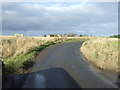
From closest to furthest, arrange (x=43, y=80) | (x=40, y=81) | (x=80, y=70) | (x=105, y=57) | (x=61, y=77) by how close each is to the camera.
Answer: (x=40, y=81) → (x=43, y=80) → (x=61, y=77) → (x=80, y=70) → (x=105, y=57)

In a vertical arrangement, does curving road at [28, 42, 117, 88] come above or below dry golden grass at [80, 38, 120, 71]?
below

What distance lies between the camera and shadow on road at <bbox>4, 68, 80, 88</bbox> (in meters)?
16.2

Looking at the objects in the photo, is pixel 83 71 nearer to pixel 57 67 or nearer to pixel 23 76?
pixel 57 67

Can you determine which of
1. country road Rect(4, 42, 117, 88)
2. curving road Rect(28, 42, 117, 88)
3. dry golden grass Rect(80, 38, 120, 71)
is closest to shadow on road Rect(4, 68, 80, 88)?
country road Rect(4, 42, 117, 88)

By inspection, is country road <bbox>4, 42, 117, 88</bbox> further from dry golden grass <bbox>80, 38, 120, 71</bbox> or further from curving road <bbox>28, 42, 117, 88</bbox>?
dry golden grass <bbox>80, 38, 120, 71</bbox>

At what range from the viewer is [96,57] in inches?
965

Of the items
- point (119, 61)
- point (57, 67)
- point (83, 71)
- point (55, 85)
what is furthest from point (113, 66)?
point (55, 85)

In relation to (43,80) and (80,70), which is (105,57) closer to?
(80,70)

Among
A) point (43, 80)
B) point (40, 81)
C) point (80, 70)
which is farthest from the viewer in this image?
point (80, 70)

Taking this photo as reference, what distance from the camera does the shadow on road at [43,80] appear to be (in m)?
16.2

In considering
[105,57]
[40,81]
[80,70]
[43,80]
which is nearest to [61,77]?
[43,80]

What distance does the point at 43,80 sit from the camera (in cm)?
1767

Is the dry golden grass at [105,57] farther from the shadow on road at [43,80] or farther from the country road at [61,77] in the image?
the shadow on road at [43,80]

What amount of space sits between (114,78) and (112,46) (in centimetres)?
887
